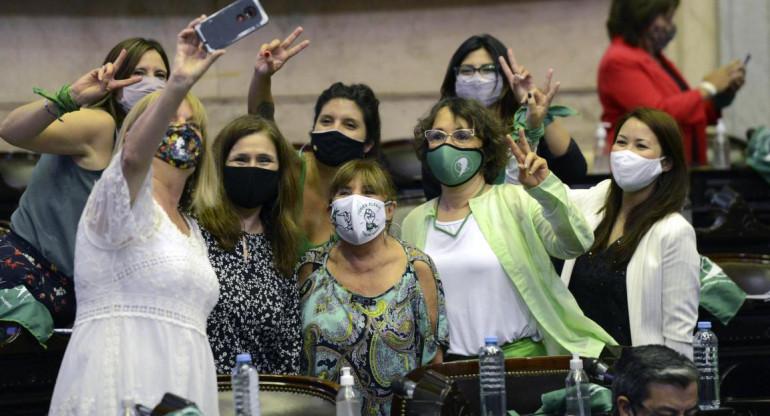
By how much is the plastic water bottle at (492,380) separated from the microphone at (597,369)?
30 cm

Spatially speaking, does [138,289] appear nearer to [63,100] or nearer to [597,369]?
[63,100]

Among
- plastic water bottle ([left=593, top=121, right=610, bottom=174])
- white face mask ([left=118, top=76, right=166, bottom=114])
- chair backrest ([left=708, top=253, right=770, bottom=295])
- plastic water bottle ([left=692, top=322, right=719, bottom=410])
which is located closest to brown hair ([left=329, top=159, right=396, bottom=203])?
white face mask ([left=118, top=76, right=166, bottom=114])

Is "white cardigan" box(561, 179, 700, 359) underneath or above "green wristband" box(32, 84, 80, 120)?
underneath

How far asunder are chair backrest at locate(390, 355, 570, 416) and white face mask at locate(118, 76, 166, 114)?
5.34ft

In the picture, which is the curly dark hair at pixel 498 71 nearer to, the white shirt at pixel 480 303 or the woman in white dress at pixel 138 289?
the white shirt at pixel 480 303

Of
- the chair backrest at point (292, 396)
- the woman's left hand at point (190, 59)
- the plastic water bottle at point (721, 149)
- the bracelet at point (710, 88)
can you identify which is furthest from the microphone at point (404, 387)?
the plastic water bottle at point (721, 149)

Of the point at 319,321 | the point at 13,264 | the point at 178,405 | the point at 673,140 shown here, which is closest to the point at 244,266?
the point at 319,321

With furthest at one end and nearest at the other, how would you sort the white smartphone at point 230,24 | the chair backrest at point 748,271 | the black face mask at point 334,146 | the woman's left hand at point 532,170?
1. the chair backrest at point 748,271
2. the black face mask at point 334,146
3. the woman's left hand at point 532,170
4. the white smartphone at point 230,24

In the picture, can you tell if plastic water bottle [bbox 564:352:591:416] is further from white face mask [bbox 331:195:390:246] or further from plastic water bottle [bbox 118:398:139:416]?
plastic water bottle [bbox 118:398:139:416]

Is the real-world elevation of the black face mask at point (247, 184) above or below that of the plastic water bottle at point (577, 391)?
above

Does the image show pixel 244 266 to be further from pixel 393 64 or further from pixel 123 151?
pixel 393 64

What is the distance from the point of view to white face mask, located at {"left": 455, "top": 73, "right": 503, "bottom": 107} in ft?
20.0

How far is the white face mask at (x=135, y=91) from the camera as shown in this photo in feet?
17.4

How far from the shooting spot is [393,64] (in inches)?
383
